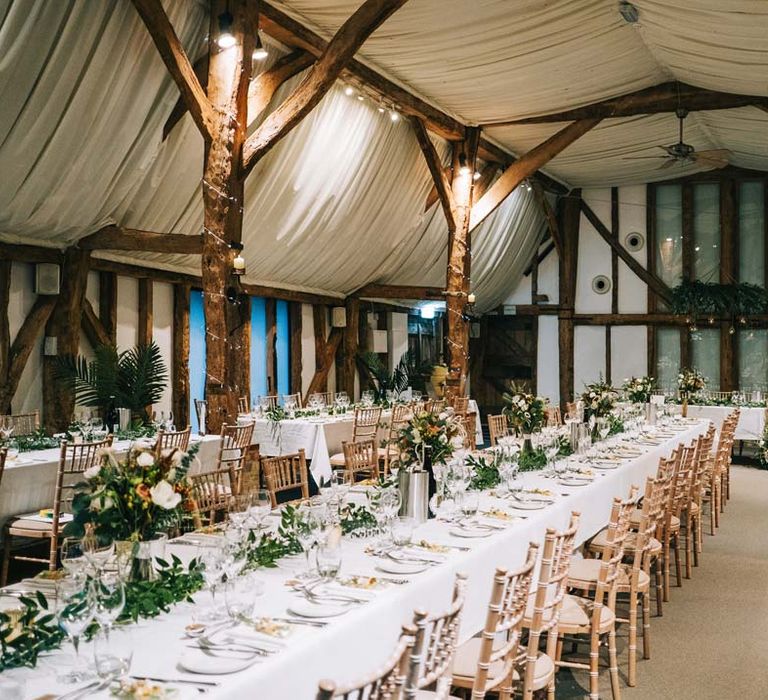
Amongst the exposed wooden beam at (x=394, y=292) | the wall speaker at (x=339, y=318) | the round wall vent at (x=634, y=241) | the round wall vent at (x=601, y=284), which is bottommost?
the wall speaker at (x=339, y=318)

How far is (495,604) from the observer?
2.54 meters

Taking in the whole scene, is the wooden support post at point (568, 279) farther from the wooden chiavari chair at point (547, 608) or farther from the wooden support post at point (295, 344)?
the wooden chiavari chair at point (547, 608)

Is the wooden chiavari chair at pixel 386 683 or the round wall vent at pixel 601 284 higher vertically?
the round wall vent at pixel 601 284

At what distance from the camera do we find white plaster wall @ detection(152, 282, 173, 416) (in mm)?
11000

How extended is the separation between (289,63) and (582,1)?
2976 mm

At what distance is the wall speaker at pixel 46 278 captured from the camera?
9227 mm

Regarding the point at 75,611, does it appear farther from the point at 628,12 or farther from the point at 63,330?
the point at 628,12

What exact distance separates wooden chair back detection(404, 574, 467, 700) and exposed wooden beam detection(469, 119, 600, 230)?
35.0 feet

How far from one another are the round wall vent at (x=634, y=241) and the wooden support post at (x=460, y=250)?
570cm

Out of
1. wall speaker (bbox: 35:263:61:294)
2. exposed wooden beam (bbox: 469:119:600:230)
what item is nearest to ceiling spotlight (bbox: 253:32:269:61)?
wall speaker (bbox: 35:263:61:294)

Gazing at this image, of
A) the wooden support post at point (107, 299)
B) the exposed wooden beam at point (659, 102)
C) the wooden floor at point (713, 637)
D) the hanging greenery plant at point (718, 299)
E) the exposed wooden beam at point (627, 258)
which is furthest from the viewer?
the exposed wooden beam at point (627, 258)

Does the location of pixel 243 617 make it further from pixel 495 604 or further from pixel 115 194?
pixel 115 194

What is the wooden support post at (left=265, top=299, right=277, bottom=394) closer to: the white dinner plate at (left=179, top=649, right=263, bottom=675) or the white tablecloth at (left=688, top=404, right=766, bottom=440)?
the white tablecloth at (left=688, top=404, right=766, bottom=440)

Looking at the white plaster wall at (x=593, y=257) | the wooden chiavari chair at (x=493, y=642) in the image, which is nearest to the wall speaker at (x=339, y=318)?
the white plaster wall at (x=593, y=257)
